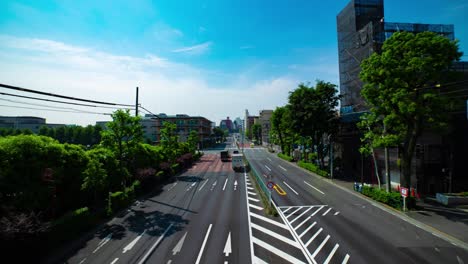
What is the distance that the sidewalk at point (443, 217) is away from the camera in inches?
572

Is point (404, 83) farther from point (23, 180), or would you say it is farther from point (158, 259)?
point (23, 180)

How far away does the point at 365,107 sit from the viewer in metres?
31.3

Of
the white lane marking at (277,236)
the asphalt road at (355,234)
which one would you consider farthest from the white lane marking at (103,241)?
the asphalt road at (355,234)

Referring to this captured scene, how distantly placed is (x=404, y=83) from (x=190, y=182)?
28139 mm

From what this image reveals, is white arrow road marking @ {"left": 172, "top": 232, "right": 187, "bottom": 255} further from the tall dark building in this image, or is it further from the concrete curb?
the tall dark building

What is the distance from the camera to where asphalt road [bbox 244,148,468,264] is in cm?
1153

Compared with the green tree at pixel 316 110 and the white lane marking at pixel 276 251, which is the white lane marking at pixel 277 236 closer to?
the white lane marking at pixel 276 251

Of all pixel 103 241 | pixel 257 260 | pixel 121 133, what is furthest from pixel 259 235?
pixel 121 133

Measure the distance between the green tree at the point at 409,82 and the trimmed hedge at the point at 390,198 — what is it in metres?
1.58

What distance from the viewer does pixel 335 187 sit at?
27.3m

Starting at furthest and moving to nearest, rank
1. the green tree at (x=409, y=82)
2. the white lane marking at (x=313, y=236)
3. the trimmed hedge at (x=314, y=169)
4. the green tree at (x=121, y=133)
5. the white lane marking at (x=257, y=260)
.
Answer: the trimmed hedge at (x=314, y=169), the green tree at (x=121, y=133), the green tree at (x=409, y=82), the white lane marking at (x=313, y=236), the white lane marking at (x=257, y=260)

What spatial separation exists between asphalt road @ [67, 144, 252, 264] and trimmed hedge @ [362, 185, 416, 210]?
13.9 metres

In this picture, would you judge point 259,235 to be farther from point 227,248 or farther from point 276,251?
point 227,248

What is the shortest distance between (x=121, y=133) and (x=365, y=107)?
34049 mm
